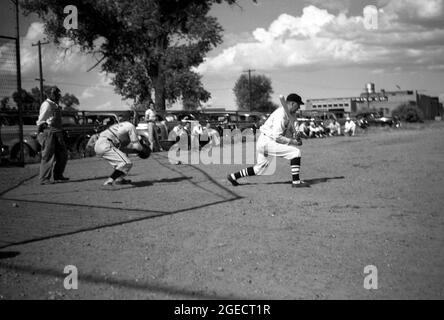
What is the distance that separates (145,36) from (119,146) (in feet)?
78.6

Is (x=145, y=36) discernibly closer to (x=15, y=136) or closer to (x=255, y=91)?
(x=15, y=136)

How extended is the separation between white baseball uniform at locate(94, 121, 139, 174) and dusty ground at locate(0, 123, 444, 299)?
1.75ft

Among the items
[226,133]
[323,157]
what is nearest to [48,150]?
[323,157]

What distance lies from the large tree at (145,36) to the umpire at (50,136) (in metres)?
22.6

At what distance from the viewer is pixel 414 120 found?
7062cm

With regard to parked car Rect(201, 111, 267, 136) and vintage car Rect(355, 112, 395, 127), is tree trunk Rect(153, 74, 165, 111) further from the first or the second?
vintage car Rect(355, 112, 395, 127)

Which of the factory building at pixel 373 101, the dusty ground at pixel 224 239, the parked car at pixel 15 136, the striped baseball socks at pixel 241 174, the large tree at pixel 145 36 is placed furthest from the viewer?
the factory building at pixel 373 101

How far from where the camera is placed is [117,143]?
33.4ft

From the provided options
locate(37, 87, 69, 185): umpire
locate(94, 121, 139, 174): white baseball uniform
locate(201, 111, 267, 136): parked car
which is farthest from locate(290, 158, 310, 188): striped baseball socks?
locate(201, 111, 267, 136): parked car

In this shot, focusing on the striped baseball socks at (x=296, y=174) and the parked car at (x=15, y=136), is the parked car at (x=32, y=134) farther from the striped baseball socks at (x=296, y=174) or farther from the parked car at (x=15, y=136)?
the striped baseball socks at (x=296, y=174)

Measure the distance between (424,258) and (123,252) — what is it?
299cm

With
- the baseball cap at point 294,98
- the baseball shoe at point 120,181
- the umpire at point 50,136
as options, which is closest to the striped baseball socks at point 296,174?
the baseball cap at point 294,98

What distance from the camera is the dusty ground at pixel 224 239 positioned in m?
4.13

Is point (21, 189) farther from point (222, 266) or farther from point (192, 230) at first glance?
point (222, 266)
